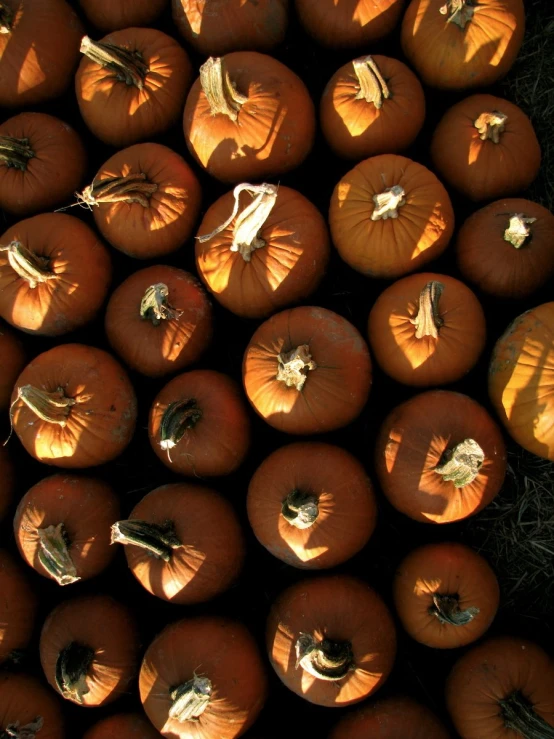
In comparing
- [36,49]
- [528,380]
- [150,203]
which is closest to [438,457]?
[528,380]

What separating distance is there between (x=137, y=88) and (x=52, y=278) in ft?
2.99

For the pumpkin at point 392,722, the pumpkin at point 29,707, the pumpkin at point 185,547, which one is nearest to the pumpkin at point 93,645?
the pumpkin at point 29,707

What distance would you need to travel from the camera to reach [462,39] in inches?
95.7

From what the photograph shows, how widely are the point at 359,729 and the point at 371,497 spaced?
836 mm

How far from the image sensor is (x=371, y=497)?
2279 millimetres

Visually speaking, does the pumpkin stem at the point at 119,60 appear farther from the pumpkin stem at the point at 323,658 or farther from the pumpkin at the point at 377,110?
the pumpkin stem at the point at 323,658

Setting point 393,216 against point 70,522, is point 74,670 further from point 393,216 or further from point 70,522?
point 393,216

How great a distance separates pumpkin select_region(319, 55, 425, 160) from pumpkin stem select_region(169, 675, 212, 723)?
7.07 ft

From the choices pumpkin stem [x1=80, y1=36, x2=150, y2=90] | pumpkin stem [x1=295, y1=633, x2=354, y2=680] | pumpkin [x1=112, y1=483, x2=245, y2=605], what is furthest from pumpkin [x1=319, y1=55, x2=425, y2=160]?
pumpkin stem [x1=295, y1=633, x2=354, y2=680]

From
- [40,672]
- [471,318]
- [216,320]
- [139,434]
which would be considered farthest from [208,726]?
[471,318]

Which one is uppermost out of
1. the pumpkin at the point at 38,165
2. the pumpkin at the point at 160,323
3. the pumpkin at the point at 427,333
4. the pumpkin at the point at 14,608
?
the pumpkin at the point at 38,165

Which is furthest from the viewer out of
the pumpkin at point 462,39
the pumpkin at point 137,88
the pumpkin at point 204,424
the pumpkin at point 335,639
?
the pumpkin at point 137,88

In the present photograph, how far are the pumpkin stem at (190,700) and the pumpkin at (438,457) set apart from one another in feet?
3.09

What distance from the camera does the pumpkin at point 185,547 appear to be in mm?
2166
